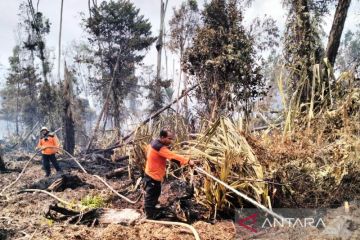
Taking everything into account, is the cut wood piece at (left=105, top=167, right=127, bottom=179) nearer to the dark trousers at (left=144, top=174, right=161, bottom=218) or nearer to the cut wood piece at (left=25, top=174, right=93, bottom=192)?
the cut wood piece at (left=25, top=174, right=93, bottom=192)

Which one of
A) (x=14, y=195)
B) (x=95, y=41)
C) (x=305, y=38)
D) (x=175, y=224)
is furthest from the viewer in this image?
(x=95, y=41)

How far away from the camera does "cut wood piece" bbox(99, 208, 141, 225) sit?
6324 mm

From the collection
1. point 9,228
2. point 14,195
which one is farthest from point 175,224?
point 14,195

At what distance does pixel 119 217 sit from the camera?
6457 millimetres

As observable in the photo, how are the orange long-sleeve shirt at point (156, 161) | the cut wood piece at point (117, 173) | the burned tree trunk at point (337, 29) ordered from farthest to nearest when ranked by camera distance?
the cut wood piece at point (117, 173) < the burned tree trunk at point (337, 29) < the orange long-sleeve shirt at point (156, 161)

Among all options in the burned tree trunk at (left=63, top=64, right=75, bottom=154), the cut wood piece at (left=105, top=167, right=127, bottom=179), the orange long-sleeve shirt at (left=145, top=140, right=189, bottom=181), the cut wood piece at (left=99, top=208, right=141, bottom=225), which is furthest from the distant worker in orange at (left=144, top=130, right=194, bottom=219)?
the burned tree trunk at (left=63, top=64, right=75, bottom=154)

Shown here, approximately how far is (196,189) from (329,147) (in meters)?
2.39

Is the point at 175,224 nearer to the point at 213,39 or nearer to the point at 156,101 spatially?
the point at 213,39

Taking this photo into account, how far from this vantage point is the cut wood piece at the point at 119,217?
632 cm

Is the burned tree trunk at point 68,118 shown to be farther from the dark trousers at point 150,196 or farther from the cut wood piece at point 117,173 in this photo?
the dark trousers at point 150,196

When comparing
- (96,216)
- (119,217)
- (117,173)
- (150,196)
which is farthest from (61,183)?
(150,196)

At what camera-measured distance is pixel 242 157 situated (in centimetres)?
661

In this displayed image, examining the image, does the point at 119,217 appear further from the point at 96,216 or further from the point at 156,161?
the point at 156,161

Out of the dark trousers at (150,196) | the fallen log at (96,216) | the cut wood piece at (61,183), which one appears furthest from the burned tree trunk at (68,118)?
the dark trousers at (150,196)
